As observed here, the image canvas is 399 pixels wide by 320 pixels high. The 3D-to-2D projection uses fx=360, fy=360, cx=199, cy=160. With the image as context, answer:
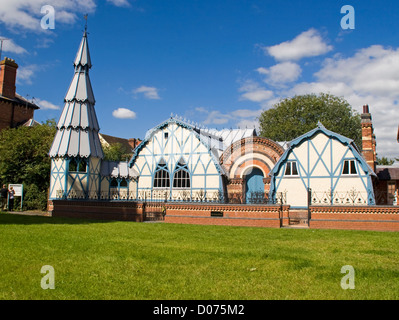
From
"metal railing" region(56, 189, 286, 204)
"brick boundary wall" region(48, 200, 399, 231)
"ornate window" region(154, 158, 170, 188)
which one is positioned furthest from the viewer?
"ornate window" region(154, 158, 170, 188)

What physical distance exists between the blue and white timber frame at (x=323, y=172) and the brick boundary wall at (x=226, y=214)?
9.63ft

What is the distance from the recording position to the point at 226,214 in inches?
652

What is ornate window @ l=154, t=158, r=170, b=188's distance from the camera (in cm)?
2364

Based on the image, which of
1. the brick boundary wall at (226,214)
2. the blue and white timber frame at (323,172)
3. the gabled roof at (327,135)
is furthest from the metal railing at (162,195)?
the brick boundary wall at (226,214)

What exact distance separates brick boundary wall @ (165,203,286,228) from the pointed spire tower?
25.7ft

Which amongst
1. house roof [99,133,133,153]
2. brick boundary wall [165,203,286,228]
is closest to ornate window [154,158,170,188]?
brick boundary wall [165,203,286,228]

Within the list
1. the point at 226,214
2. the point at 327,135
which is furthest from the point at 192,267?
the point at 327,135

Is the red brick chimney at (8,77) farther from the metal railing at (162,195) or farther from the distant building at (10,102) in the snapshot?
the metal railing at (162,195)

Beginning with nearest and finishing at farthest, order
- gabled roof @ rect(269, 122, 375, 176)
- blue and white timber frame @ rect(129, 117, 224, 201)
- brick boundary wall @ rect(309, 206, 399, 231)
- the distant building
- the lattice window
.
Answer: brick boundary wall @ rect(309, 206, 399, 231) → gabled roof @ rect(269, 122, 375, 176) → the lattice window → blue and white timber frame @ rect(129, 117, 224, 201) → the distant building

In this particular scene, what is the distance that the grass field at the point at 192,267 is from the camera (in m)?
5.19

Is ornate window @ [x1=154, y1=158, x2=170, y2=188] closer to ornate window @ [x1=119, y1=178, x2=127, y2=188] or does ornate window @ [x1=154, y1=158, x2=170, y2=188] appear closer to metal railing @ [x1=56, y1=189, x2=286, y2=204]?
metal railing @ [x1=56, y1=189, x2=286, y2=204]

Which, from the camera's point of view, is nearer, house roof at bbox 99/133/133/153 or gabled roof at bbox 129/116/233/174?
gabled roof at bbox 129/116/233/174

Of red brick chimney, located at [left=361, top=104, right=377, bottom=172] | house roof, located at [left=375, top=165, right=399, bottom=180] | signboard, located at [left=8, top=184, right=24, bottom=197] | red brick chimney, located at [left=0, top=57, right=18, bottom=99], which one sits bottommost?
signboard, located at [left=8, top=184, right=24, bottom=197]

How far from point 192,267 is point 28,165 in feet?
75.3
